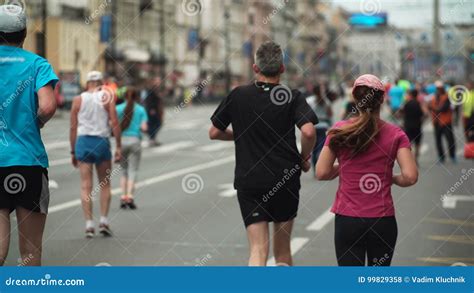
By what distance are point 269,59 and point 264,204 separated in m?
0.88

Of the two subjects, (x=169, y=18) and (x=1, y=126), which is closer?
(x=1, y=126)

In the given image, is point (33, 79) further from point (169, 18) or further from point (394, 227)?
point (169, 18)

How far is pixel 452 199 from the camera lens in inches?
568

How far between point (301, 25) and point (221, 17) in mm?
46593

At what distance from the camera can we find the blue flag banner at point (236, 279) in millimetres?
4410

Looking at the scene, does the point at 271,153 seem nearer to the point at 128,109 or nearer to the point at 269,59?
the point at 269,59

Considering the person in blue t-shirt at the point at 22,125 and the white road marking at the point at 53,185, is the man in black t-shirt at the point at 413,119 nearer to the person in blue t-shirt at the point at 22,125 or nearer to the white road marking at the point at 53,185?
the white road marking at the point at 53,185

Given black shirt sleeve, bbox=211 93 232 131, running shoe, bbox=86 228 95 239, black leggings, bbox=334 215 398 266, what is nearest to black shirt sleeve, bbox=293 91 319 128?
black shirt sleeve, bbox=211 93 232 131

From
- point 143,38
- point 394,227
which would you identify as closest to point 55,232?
point 394,227

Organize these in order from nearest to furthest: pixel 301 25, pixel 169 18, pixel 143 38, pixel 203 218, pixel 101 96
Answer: pixel 101 96, pixel 203 218, pixel 143 38, pixel 169 18, pixel 301 25

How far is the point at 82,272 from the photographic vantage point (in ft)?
14.6

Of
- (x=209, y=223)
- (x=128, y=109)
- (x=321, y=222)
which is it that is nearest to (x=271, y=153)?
(x=209, y=223)

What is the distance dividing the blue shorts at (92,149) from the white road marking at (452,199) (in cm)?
540

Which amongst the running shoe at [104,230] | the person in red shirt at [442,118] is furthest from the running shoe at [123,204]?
the person in red shirt at [442,118]
